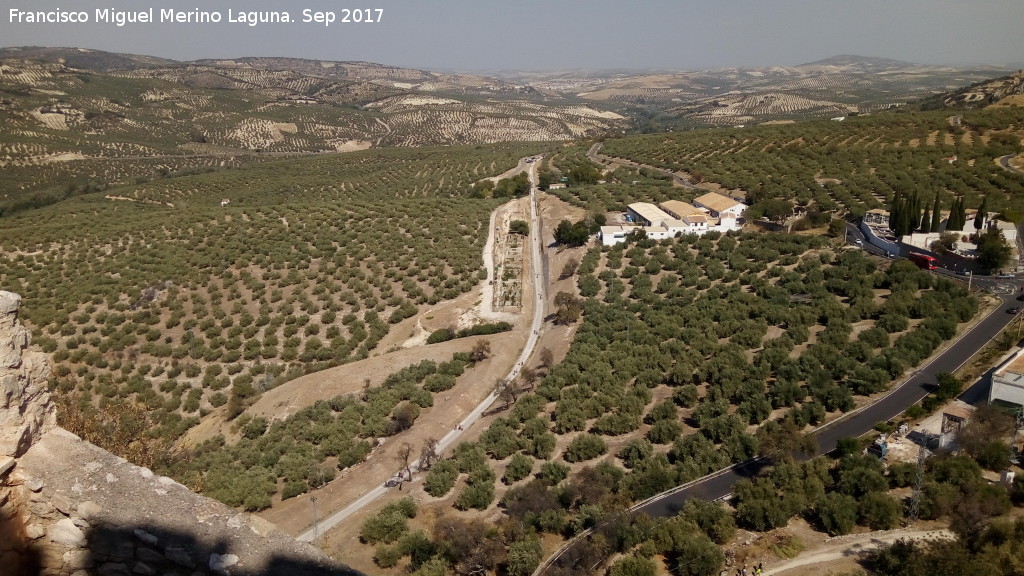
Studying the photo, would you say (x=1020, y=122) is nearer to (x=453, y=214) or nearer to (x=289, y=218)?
(x=453, y=214)

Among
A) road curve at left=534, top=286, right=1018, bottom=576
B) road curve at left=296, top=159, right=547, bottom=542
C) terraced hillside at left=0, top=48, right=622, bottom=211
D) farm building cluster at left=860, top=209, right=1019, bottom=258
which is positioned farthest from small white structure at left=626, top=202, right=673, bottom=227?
terraced hillside at left=0, top=48, right=622, bottom=211

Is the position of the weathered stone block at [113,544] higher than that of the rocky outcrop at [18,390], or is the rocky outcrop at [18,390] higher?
the rocky outcrop at [18,390]

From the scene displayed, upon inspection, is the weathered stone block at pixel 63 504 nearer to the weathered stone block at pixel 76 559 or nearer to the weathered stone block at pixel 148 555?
the weathered stone block at pixel 76 559

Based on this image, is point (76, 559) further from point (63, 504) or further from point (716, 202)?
point (716, 202)

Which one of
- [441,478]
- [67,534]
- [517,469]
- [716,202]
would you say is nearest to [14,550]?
[67,534]

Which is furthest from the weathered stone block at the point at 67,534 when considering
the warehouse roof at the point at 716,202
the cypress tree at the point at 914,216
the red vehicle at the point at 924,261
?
the warehouse roof at the point at 716,202

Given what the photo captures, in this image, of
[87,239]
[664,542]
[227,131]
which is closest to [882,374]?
[664,542]
